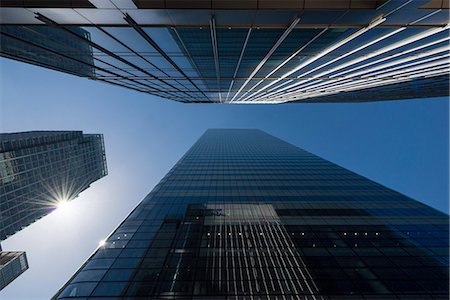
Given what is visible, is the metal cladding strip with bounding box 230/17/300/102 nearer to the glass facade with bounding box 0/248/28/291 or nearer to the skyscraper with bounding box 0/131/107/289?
the skyscraper with bounding box 0/131/107/289

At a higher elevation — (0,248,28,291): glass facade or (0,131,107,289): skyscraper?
(0,131,107,289): skyscraper

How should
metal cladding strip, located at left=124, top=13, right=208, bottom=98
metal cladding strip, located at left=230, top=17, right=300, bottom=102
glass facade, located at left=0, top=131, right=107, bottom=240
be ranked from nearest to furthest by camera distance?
metal cladding strip, located at left=124, top=13, right=208, bottom=98
metal cladding strip, located at left=230, top=17, right=300, bottom=102
glass facade, located at left=0, top=131, right=107, bottom=240

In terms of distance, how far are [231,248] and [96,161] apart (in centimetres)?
12082

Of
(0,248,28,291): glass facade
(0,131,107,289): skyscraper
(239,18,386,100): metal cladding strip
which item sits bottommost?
(0,248,28,291): glass facade

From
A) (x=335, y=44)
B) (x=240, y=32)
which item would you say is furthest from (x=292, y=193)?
(x=240, y=32)

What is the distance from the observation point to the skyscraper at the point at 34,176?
6994 cm

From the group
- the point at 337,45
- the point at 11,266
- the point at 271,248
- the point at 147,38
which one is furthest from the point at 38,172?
the point at 337,45

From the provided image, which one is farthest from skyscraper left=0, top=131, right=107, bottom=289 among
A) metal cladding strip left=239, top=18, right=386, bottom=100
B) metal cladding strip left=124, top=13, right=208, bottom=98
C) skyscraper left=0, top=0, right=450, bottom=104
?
metal cladding strip left=239, top=18, right=386, bottom=100

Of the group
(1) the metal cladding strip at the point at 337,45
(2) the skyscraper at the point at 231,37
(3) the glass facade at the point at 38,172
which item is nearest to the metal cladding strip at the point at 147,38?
(2) the skyscraper at the point at 231,37

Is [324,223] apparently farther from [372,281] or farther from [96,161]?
[96,161]

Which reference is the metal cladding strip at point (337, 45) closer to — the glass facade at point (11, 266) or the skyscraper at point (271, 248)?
the skyscraper at point (271, 248)

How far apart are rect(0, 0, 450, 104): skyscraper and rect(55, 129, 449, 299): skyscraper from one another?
18.3 meters

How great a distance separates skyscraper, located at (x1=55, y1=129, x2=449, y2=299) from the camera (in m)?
20.4

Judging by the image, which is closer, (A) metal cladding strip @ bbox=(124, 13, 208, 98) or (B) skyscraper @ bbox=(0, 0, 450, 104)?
(B) skyscraper @ bbox=(0, 0, 450, 104)
